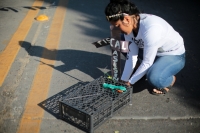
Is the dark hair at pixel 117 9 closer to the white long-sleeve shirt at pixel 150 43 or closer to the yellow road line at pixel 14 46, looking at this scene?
the white long-sleeve shirt at pixel 150 43

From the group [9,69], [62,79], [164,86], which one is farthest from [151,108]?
[9,69]

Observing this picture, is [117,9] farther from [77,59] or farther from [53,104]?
[77,59]

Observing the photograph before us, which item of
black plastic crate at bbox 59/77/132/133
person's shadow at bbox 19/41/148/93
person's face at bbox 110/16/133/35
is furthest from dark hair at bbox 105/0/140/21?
person's shadow at bbox 19/41/148/93

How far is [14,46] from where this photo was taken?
497cm

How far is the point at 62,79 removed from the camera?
4.04 m

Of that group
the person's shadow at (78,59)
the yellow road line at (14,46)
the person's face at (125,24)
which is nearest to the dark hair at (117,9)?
the person's face at (125,24)

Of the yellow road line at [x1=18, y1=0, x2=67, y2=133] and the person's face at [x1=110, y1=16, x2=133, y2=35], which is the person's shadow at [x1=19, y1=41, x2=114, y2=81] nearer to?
the yellow road line at [x1=18, y1=0, x2=67, y2=133]

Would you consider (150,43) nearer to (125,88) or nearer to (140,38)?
(140,38)

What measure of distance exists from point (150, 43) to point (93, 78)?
1.08 m

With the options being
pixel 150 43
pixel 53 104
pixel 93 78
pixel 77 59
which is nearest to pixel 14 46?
pixel 77 59

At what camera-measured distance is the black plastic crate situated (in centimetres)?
303

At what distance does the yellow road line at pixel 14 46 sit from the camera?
14.1 feet

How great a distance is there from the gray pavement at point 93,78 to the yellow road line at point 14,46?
83mm

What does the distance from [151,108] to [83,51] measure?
1.71 meters
